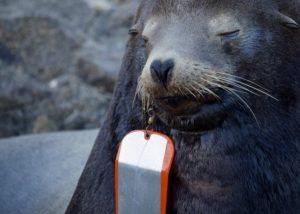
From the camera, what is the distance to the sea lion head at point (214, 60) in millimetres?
3020

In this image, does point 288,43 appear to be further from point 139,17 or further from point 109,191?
point 109,191

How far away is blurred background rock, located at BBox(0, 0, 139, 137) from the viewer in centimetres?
672

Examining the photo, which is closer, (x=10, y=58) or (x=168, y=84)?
(x=168, y=84)

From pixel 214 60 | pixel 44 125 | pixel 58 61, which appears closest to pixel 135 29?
pixel 214 60

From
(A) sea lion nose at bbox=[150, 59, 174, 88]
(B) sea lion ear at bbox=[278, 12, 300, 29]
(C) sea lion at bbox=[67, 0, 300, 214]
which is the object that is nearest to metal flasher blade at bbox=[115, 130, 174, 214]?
(C) sea lion at bbox=[67, 0, 300, 214]

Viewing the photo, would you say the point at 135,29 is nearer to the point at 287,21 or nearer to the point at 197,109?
the point at 197,109

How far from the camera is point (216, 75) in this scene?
304 centimetres

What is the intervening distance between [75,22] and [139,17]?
3.87m

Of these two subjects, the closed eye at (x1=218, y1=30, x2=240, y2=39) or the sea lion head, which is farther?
the closed eye at (x1=218, y1=30, x2=240, y2=39)

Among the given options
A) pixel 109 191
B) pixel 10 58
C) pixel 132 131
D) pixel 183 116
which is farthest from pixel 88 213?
pixel 10 58

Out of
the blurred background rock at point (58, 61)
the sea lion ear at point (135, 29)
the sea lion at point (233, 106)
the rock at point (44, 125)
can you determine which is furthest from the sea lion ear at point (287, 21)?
the rock at point (44, 125)

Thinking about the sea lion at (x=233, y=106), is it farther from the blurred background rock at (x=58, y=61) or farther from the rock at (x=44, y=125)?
the rock at (x=44, y=125)

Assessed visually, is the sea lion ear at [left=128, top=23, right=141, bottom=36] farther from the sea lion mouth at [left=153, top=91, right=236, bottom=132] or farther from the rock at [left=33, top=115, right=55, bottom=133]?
the rock at [left=33, top=115, right=55, bottom=133]

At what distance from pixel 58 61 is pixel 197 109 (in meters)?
4.15
